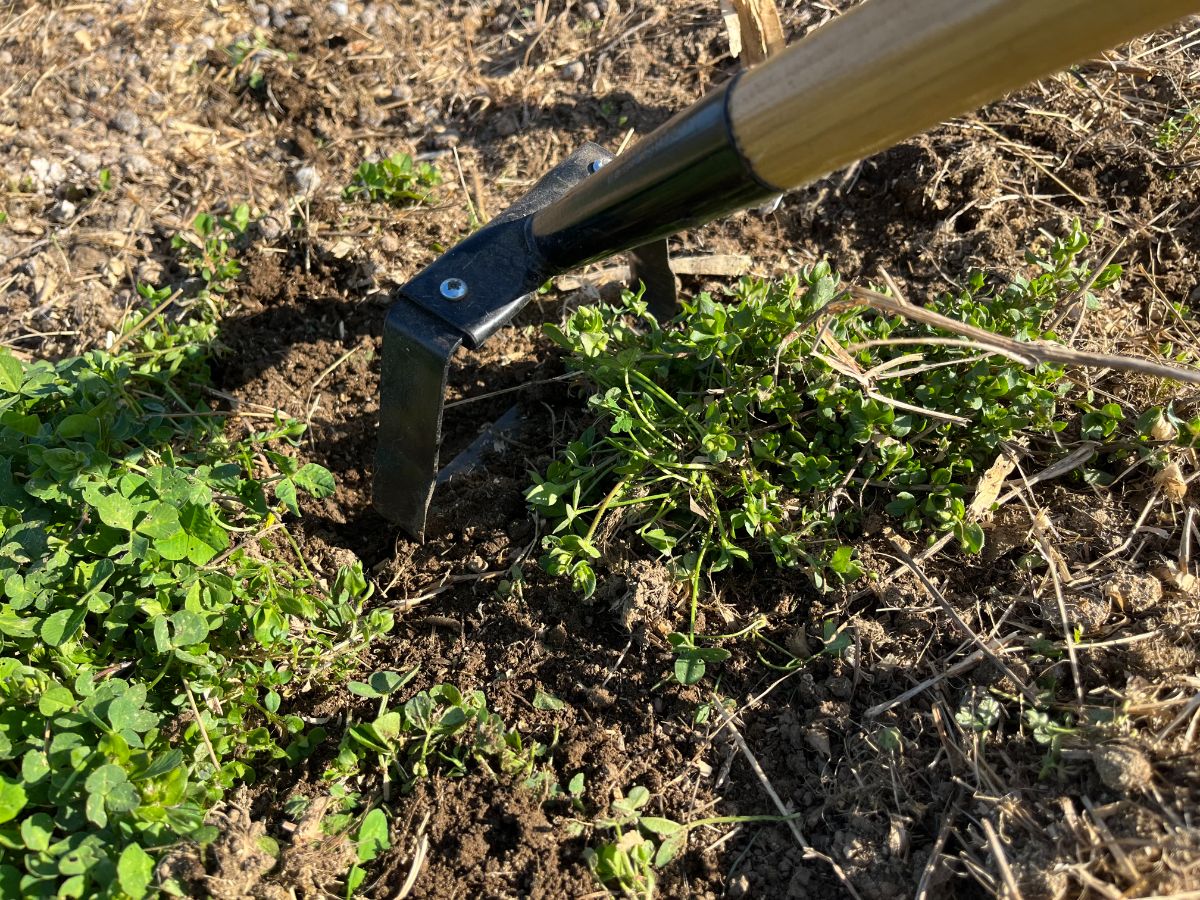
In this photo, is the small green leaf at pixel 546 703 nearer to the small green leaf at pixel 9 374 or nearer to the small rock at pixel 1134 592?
the small rock at pixel 1134 592

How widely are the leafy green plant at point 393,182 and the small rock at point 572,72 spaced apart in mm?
682

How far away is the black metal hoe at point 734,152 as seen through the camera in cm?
128

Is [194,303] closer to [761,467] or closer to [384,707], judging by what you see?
[384,707]

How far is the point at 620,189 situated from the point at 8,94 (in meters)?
2.88

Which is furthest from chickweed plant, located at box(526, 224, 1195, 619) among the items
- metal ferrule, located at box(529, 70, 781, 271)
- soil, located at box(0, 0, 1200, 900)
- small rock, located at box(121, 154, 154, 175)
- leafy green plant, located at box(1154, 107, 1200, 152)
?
small rock, located at box(121, 154, 154, 175)

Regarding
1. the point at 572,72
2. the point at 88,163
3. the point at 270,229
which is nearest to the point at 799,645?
the point at 270,229

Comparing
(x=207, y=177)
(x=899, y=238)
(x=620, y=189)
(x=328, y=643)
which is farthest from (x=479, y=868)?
(x=207, y=177)

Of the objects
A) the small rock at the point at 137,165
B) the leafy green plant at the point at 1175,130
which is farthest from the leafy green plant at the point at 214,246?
the leafy green plant at the point at 1175,130

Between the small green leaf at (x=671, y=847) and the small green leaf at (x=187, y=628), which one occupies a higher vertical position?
the small green leaf at (x=187, y=628)

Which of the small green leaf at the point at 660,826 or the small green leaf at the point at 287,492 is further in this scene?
the small green leaf at the point at 287,492

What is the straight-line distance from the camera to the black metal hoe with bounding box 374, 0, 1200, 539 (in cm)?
128

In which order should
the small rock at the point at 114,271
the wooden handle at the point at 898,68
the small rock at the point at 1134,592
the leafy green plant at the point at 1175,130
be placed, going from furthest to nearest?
the small rock at the point at 114,271 < the leafy green plant at the point at 1175,130 < the small rock at the point at 1134,592 < the wooden handle at the point at 898,68

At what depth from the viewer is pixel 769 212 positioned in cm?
286

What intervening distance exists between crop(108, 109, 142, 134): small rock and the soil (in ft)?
0.05
